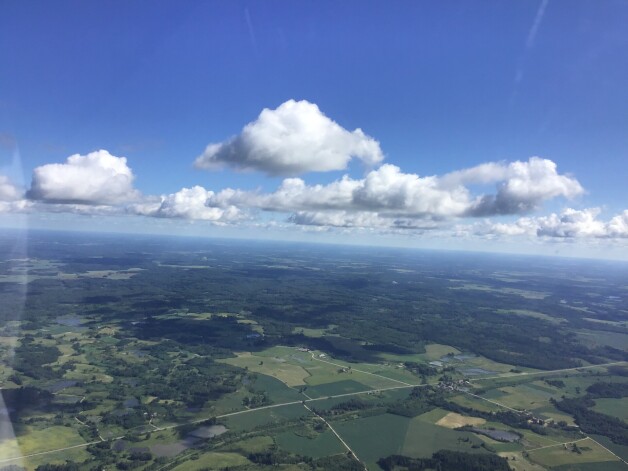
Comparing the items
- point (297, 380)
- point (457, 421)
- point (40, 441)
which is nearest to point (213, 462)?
point (40, 441)

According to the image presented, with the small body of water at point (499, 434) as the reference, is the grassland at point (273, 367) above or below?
below

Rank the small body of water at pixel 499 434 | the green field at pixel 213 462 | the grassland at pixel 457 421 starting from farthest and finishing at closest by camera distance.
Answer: the grassland at pixel 457 421
the small body of water at pixel 499 434
the green field at pixel 213 462

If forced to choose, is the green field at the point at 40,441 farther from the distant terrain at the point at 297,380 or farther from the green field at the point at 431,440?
the green field at the point at 431,440

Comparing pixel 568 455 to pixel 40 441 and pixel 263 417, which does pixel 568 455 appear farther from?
pixel 40 441

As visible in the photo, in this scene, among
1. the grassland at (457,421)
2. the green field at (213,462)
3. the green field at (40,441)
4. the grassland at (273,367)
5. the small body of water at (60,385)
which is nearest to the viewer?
the green field at (213,462)

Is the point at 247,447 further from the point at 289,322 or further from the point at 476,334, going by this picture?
the point at 476,334

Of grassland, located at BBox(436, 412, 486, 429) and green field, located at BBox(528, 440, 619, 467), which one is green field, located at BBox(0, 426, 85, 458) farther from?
green field, located at BBox(528, 440, 619, 467)

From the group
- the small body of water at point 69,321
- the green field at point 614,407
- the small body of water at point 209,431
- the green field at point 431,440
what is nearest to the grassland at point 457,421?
the green field at point 431,440
